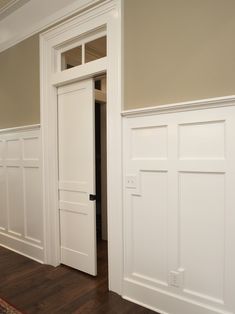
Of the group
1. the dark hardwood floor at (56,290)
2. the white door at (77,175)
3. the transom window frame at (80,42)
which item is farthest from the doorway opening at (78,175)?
the transom window frame at (80,42)

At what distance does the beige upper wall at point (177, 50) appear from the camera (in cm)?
168

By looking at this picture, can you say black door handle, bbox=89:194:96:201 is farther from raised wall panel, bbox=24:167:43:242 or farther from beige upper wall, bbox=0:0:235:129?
beige upper wall, bbox=0:0:235:129

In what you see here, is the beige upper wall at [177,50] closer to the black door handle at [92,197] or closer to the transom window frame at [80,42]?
the transom window frame at [80,42]

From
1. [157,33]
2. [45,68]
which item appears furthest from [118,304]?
[45,68]

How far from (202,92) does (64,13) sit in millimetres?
1796

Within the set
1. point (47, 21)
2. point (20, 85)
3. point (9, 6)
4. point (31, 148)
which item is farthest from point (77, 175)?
point (9, 6)

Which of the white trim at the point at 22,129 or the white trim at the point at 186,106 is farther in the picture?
the white trim at the point at 22,129

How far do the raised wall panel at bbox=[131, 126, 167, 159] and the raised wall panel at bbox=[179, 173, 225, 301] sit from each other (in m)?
0.28

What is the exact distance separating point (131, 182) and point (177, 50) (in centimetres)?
114

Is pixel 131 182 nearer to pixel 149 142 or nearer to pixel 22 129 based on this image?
pixel 149 142

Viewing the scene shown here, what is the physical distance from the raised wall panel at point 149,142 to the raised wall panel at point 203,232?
0.28m

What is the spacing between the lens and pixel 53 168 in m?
2.88

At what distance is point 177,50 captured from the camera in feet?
6.15

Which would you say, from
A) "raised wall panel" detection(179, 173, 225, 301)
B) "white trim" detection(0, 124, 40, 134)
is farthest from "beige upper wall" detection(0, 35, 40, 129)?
"raised wall panel" detection(179, 173, 225, 301)
